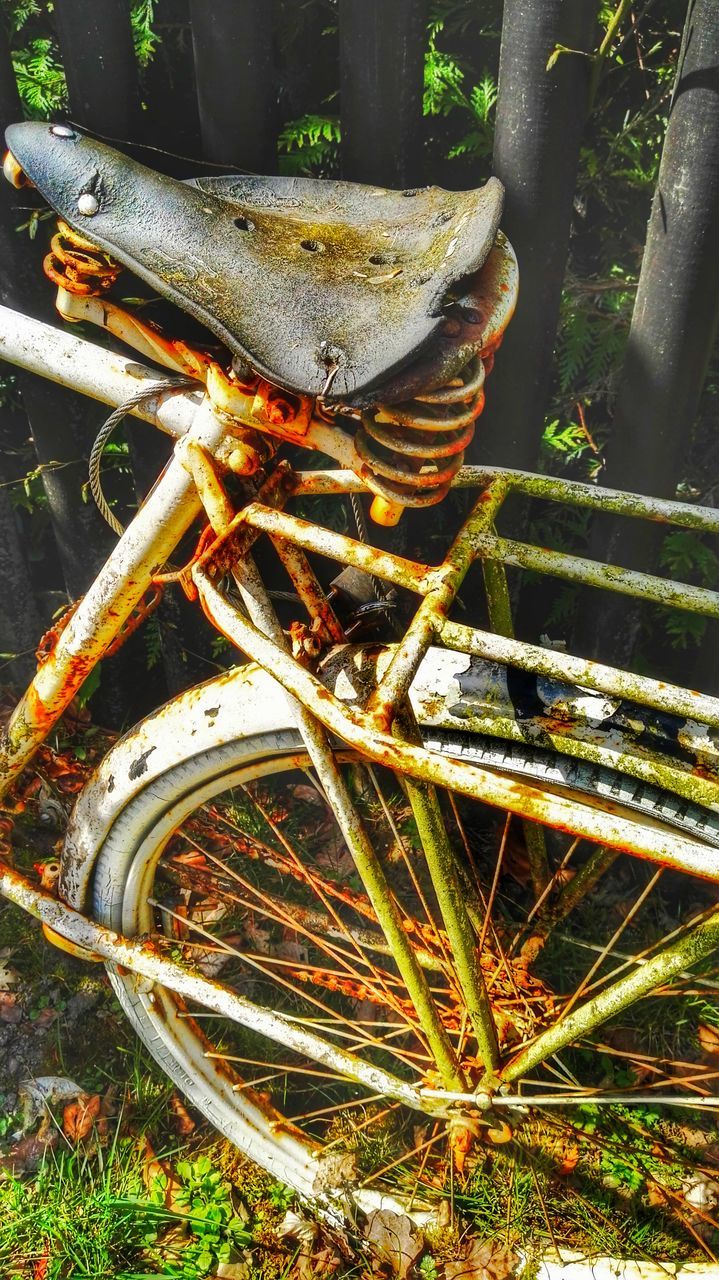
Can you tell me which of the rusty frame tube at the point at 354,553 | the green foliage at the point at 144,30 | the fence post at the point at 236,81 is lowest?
the rusty frame tube at the point at 354,553

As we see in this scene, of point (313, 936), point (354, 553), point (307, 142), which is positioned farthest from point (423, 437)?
point (313, 936)

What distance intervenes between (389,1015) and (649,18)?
7.85 ft

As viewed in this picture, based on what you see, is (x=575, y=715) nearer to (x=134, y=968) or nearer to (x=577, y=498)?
(x=577, y=498)

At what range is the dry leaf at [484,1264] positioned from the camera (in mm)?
2002

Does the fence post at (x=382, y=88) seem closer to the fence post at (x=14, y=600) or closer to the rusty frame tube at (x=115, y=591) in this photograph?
the rusty frame tube at (x=115, y=591)

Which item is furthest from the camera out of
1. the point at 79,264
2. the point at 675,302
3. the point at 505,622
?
the point at 675,302

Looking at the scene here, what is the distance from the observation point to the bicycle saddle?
4.35 ft

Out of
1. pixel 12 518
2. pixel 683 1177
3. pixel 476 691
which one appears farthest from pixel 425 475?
pixel 683 1177

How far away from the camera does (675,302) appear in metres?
2.00

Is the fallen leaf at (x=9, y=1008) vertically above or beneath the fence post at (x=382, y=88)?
beneath

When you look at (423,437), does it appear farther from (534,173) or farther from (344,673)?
(534,173)

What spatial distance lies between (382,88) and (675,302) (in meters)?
0.72

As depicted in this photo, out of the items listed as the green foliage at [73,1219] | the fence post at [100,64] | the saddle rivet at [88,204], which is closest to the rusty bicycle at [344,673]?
the saddle rivet at [88,204]

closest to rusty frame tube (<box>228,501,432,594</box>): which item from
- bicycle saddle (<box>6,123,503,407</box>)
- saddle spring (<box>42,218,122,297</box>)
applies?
bicycle saddle (<box>6,123,503,407</box>)
